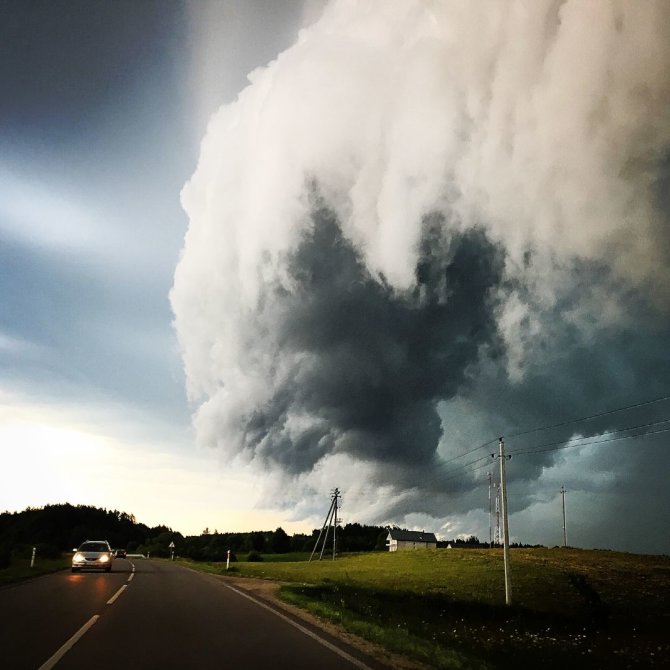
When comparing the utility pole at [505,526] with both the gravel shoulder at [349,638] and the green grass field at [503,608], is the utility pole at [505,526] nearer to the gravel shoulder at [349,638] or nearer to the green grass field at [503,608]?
the green grass field at [503,608]

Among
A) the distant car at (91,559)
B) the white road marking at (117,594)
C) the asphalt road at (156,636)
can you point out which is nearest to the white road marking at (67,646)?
the asphalt road at (156,636)

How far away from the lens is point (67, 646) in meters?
9.72

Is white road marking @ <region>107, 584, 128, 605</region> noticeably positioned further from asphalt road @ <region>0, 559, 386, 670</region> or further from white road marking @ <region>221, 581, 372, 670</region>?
white road marking @ <region>221, 581, 372, 670</region>

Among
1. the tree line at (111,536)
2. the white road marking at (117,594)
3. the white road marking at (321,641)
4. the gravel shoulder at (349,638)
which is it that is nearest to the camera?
the white road marking at (321,641)

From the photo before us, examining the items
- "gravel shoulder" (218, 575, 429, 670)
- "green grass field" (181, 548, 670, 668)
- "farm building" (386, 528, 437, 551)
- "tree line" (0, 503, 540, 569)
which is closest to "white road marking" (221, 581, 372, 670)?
"gravel shoulder" (218, 575, 429, 670)

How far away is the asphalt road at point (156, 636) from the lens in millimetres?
8711

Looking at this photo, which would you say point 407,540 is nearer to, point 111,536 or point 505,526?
point 111,536

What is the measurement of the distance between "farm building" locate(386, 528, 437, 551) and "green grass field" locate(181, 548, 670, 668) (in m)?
107

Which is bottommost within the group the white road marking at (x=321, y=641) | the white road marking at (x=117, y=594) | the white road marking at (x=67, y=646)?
the white road marking at (x=67, y=646)

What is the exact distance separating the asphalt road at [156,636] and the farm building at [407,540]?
15691 centimetres

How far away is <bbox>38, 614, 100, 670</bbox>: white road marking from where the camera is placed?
8211mm

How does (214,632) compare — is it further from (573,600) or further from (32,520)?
(32,520)

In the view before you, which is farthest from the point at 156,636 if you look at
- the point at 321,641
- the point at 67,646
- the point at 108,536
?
the point at 108,536

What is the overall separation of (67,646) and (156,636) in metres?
1.77
